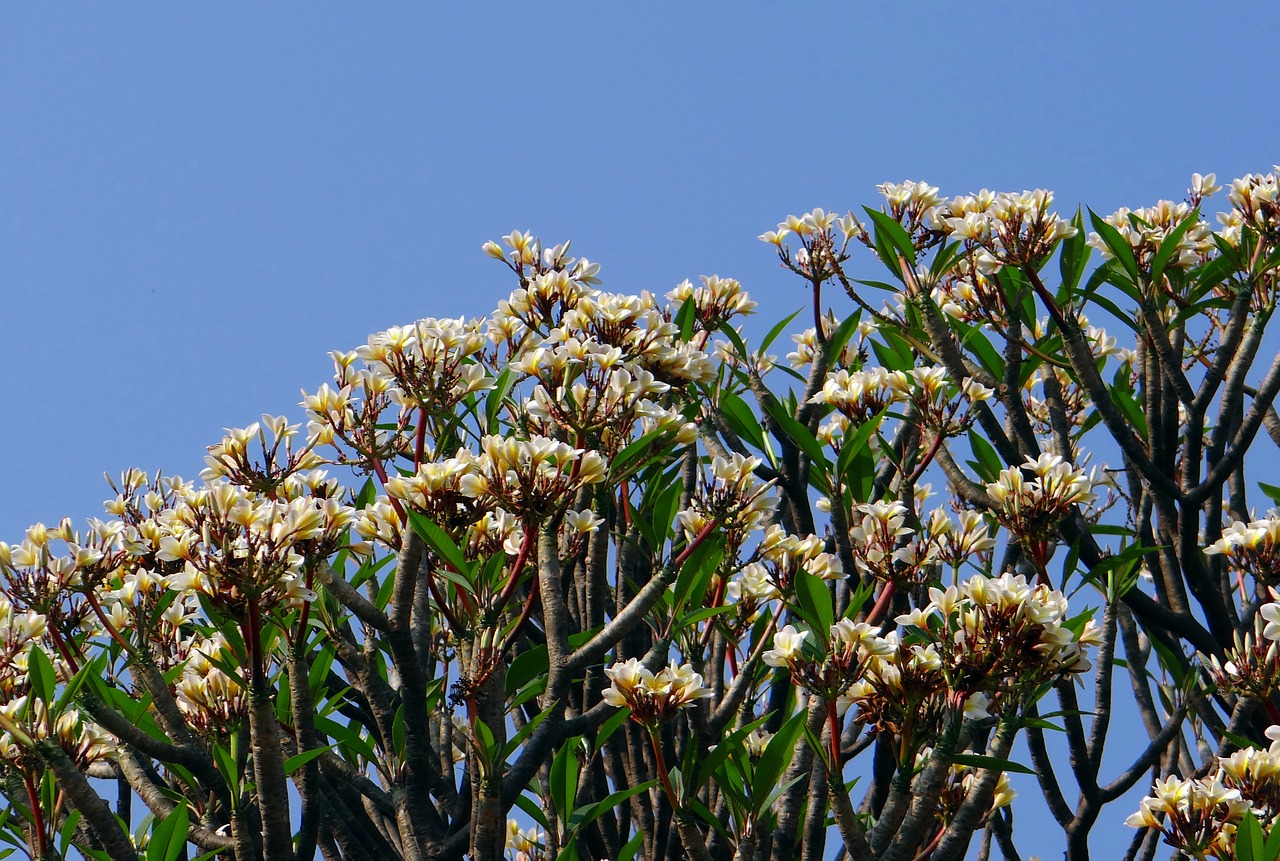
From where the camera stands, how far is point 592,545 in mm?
3807

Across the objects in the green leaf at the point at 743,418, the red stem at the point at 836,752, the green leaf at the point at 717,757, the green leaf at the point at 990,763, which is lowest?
the green leaf at the point at 990,763

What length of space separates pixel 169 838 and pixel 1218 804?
248cm

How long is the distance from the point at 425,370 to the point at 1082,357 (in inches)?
85.9

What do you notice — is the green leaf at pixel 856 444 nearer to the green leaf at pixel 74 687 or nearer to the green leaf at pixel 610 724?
the green leaf at pixel 610 724

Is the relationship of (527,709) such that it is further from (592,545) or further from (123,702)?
(123,702)

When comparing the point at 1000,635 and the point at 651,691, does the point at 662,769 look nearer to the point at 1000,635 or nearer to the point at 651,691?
the point at 651,691

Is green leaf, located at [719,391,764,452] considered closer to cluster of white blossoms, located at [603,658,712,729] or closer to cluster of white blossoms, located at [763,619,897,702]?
cluster of white blossoms, located at [763,619,897,702]

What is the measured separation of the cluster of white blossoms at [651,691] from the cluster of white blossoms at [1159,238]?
7.64 feet

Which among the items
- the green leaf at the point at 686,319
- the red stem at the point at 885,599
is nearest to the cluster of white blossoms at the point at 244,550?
the red stem at the point at 885,599

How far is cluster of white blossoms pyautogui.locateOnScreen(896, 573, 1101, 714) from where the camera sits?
8.73ft

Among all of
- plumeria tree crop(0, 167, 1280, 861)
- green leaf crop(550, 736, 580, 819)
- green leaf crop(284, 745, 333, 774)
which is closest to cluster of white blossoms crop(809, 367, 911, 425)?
plumeria tree crop(0, 167, 1280, 861)

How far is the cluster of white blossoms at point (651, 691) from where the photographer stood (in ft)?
9.50

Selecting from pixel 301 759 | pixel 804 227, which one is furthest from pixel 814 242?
pixel 301 759

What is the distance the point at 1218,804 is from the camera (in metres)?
3.02
